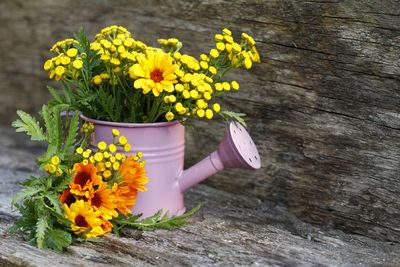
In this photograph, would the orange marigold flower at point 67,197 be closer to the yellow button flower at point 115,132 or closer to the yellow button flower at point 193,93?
the yellow button flower at point 115,132

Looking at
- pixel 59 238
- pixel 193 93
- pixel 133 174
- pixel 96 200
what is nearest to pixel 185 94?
pixel 193 93

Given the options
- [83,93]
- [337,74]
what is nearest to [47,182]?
[83,93]

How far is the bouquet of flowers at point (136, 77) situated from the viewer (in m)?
1.22

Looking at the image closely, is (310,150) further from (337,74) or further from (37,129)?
(37,129)

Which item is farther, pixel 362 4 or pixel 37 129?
pixel 362 4

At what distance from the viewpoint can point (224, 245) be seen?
128cm

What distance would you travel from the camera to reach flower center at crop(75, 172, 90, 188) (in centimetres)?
120

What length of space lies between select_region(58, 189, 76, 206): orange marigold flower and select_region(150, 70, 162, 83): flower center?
0.36 metres

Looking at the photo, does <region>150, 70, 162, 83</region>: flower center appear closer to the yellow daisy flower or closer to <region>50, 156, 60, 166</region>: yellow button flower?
the yellow daisy flower

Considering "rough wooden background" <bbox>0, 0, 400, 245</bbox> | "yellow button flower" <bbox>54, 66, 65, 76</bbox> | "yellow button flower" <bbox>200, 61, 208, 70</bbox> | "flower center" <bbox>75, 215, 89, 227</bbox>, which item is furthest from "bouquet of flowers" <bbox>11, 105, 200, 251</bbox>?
"rough wooden background" <bbox>0, 0, 400, 245</bbox>

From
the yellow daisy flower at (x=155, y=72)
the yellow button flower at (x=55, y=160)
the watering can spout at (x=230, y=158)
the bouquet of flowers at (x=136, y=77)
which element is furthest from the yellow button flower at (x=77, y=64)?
the watering can spout at (x=230, y=158)

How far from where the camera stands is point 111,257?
117cm

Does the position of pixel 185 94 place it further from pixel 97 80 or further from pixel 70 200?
pixel 70 200

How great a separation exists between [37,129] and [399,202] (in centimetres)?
103
